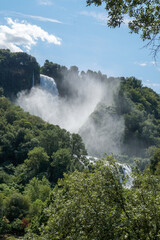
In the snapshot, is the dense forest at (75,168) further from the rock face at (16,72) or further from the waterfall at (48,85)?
the waterfall at (48,85)

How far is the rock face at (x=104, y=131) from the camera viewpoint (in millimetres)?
95250

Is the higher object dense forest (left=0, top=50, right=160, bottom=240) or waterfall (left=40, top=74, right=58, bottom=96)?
waterfall (left=40, top=74, right=58, bottom=96)

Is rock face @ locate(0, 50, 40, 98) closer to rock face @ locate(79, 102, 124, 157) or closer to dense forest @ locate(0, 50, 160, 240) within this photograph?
dense forest @ locate(0, 50, 160, 240)

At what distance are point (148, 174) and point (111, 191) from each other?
2.16 m

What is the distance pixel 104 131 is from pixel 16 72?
154 ft

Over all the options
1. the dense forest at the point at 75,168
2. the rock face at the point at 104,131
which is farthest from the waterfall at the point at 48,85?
the rock face at the point at 104,131

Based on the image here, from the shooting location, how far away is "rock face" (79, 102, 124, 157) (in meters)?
95.2

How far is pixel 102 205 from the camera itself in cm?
787

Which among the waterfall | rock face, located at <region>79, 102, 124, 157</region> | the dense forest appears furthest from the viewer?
the waterfall

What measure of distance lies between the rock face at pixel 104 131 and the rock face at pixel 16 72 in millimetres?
30312

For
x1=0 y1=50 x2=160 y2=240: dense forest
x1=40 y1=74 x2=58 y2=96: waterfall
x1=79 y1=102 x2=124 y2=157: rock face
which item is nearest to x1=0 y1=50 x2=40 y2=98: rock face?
x1=0 y1=50 x2=160 y2=240: dense forest

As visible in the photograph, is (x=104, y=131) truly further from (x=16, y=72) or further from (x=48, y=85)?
(x=16, y=72)

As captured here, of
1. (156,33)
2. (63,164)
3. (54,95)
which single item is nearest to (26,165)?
(63,164)

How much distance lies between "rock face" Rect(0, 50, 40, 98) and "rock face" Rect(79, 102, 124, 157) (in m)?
30.3
